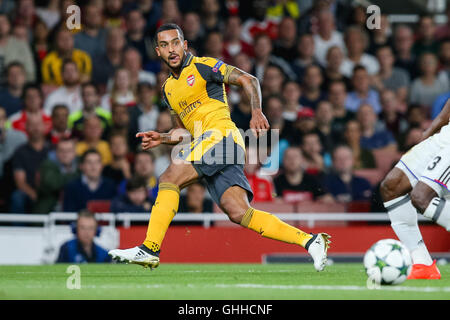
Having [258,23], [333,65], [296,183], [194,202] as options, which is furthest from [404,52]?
[194,202]

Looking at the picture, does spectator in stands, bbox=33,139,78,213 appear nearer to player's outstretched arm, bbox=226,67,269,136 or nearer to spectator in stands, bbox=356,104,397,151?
spectator in stands, bbox=356,104,397,151

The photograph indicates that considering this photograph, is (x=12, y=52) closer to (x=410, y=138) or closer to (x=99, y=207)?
(x=99, y=207)

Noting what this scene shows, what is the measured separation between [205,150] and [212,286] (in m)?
1.58

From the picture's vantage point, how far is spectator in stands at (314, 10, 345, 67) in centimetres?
1436

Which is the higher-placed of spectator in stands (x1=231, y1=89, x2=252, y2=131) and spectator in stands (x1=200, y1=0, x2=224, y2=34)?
spectator in stands (x1=200, y1=0, x2=224, y2=34)

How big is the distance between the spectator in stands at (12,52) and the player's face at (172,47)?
629 cm

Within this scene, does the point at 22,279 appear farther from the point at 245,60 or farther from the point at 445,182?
the point at 245,60

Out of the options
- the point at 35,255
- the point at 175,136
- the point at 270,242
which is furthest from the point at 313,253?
the point at 35,255

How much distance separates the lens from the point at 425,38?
14727 millimetres

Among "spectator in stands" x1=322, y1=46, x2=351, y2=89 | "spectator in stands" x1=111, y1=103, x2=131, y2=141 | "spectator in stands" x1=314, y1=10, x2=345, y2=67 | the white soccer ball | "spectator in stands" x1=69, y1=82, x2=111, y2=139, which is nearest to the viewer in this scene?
the white soccer ball

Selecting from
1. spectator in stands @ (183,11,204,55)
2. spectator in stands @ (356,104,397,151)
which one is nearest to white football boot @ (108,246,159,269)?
spectator in stands @ (356,104,397,151)

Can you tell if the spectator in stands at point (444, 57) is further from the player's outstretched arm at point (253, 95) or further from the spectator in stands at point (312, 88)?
the player's outstretched arm at point (253, 95)

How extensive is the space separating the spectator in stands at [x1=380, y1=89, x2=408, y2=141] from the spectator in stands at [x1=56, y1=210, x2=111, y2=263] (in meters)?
5.37

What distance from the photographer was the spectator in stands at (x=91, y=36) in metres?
13.6
